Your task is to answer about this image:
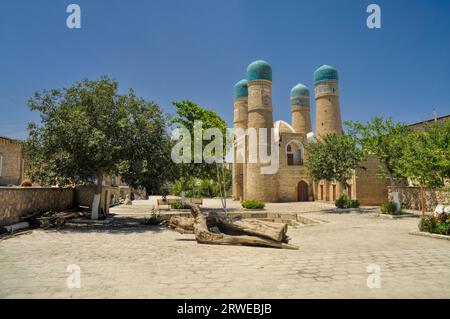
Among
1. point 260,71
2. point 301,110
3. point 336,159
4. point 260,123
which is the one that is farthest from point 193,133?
point 301,110

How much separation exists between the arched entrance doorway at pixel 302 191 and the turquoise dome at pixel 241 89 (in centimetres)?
1316

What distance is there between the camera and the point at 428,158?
1223 centimetres

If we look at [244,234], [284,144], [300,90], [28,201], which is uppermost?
[300,90]

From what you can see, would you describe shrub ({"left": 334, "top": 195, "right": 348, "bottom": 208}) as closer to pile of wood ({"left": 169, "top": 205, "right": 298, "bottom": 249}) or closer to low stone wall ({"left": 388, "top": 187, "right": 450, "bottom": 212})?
low stone wall ({"left": 388, "top": 187, "right": 450, "bottom": 212})

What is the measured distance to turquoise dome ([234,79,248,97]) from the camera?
38.8m

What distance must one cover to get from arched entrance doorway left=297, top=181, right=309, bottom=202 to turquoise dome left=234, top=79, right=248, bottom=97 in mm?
13159

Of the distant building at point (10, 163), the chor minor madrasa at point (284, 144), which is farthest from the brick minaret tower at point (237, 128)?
the distant building at point (10, 163)

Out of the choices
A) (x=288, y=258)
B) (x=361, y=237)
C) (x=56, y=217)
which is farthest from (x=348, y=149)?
(x=56, y=217)

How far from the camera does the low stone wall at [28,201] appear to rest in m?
10.8

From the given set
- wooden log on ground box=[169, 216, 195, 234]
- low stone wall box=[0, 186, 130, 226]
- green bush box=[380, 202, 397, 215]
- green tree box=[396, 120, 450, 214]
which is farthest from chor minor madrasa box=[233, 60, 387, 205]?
wooden log on ground box=[169, 216, 195, 234]

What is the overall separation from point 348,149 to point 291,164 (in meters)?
15.9

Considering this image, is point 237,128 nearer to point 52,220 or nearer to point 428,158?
point 428,158

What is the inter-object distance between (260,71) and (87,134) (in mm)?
23423

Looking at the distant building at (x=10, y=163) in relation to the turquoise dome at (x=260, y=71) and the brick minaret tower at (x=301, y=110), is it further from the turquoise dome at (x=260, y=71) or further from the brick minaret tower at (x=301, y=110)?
the brick minaret tower at (x=301, y=110)
